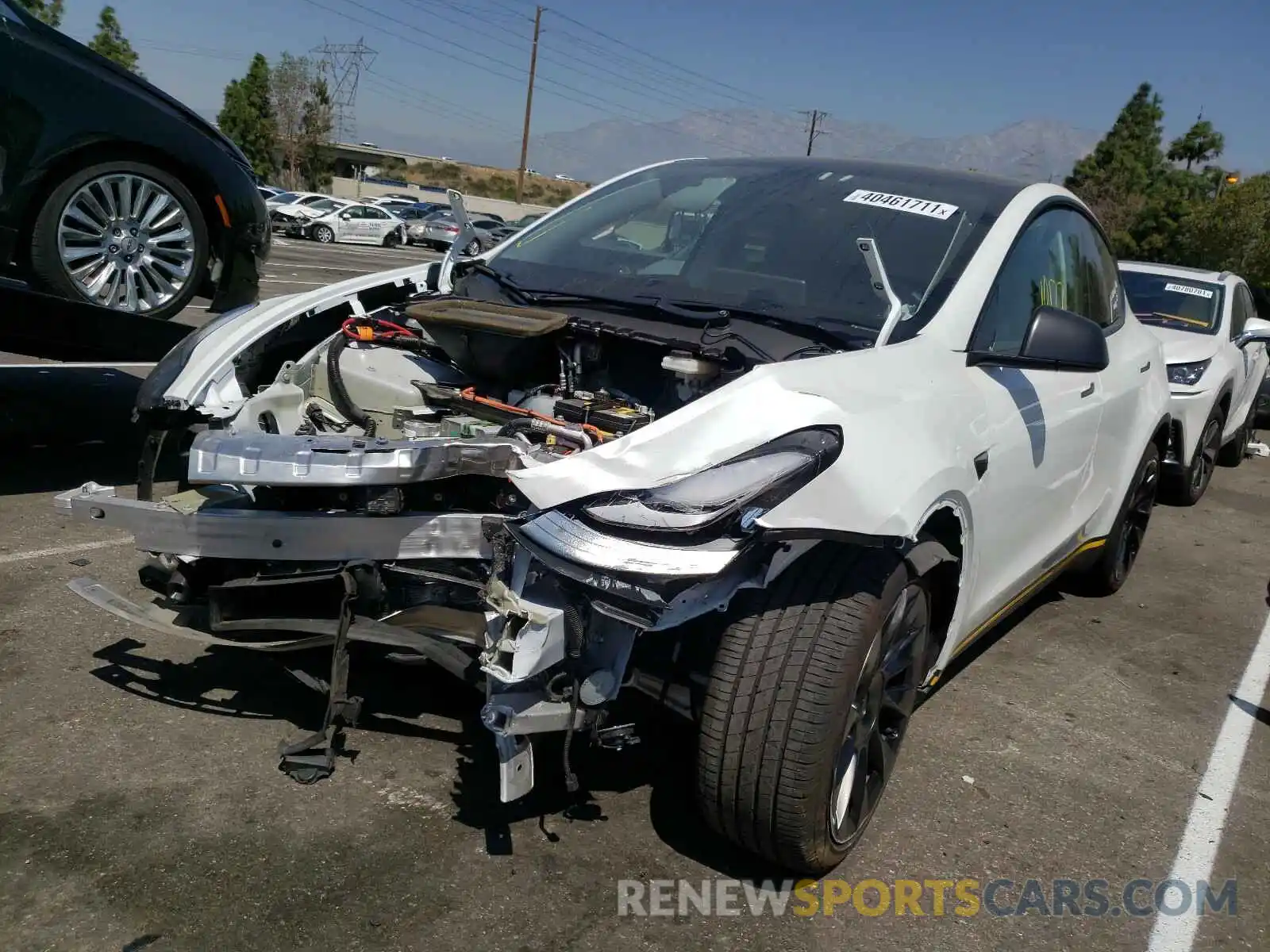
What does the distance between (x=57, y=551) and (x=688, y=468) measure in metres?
3.32

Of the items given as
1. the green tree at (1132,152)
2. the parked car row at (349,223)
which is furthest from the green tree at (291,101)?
the green tree at (1132,152)

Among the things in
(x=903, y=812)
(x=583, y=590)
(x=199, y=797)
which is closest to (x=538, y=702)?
(x=583, y=590)

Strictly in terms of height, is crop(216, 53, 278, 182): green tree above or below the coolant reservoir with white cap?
above

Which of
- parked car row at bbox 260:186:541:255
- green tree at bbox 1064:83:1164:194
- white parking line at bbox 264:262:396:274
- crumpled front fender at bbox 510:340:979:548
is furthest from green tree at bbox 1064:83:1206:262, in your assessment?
crumpled front fender at bbox 510:340:979:548

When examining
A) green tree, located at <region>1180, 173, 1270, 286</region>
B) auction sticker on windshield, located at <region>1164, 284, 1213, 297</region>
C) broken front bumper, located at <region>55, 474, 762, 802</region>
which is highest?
green tree, located at <region>1180, 173, 1270, 286</region>

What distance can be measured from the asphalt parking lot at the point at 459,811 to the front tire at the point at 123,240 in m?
1.46

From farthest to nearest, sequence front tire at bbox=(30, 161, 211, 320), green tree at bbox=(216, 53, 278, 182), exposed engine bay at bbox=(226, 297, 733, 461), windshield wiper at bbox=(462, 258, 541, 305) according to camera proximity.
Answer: green tree at bbox=(216, 53, 278, 182) → front tire at bbox=(30, 161, 211, 320) → windshield wiper at bbox=(462, 258, 541, 305) → exposed engine bay at bbox=(226, 297, 733, 461)

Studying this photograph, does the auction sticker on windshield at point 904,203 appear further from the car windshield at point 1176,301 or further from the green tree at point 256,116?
the green tree at point 256,116

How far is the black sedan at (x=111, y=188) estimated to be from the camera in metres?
4.88

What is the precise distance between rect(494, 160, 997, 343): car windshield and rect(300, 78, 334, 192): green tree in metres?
59.0

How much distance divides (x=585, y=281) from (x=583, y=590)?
1566mm

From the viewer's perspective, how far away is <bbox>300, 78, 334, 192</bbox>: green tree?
58.4m

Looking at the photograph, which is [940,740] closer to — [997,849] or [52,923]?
[997,849]

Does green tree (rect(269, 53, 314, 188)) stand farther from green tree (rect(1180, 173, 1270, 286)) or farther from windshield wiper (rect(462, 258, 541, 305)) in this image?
windshield wiper (rect(462, 258, 541, 305))
